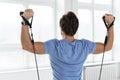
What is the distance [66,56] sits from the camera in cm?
168

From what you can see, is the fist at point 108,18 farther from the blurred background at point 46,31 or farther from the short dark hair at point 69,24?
the blurred background at point 46,31

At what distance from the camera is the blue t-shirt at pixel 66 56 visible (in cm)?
166

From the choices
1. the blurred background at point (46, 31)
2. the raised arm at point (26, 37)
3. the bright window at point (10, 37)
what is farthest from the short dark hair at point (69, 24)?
the bright window at point (10, 37)

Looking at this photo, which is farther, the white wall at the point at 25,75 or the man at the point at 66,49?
the white wall at the point at 25,75

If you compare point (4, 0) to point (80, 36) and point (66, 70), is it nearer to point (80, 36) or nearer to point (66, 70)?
point (80, 36)

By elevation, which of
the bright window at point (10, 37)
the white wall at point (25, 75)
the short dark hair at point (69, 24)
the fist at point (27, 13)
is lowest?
the white wall at point (25, 75)

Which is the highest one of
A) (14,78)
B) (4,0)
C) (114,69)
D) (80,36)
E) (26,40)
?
(4,0)

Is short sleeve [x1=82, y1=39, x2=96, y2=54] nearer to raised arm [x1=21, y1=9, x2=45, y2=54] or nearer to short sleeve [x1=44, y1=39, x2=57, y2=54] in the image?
short sleeve [x1=44, y1=39, x2=57, y2=54]

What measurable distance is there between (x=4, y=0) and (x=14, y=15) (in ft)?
0.96

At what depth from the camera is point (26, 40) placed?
1.57 meters

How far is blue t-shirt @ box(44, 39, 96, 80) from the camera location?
166cm

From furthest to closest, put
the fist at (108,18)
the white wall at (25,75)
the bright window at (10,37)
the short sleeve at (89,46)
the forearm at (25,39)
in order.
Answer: the bright window at (10,37) < the white wall at (25,75) < the fist at (108,18) < the short sleeve at (89,46) < the forearm at (25,39)

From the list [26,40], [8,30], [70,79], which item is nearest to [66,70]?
[70,79]

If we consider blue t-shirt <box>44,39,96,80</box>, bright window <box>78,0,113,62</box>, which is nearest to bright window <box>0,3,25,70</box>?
bright window <box>78,0,113,62</box>
